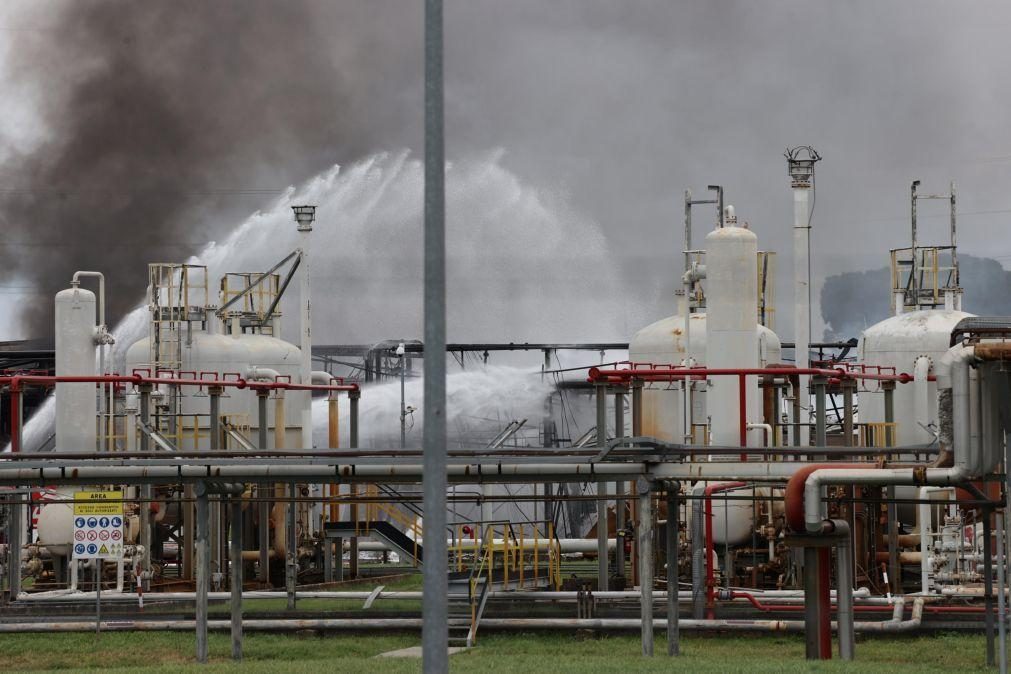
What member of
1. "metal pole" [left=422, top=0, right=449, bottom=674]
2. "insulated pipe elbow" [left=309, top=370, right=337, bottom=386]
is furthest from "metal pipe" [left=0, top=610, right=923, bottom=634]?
"insulated pipe elbow" [left=309, top=370, right=337, bottom=386]

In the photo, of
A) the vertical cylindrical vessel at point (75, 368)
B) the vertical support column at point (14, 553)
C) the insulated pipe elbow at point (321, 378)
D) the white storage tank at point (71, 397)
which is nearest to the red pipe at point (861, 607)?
the vertical support column at point (14, 553)

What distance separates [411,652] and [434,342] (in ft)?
43.5

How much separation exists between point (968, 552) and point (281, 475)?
45.1 ft

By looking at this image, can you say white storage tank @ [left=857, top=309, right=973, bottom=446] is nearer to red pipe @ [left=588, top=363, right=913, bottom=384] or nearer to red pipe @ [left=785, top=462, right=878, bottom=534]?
red pipe @ [left=588, top=363, right=913, bottom=384]

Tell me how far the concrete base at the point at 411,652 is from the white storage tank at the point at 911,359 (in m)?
15.1

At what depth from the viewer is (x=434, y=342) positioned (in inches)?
426

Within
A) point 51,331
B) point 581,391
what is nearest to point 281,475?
point 581,391

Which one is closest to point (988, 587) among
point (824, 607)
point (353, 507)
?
point (824, 607)

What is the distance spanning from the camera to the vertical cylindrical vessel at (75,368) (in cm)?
3303

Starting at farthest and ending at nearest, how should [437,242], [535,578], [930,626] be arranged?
[535,578] < [930,626] < [437,242]

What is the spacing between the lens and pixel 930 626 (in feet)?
80.1

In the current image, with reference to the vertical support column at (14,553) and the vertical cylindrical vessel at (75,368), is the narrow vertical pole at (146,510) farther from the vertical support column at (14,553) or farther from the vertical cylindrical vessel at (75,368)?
the vertical support column at (14,553)

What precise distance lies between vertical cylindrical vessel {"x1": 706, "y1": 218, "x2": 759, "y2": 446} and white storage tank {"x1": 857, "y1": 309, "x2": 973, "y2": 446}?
6.12m

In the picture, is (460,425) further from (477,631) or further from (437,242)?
(437,242)
